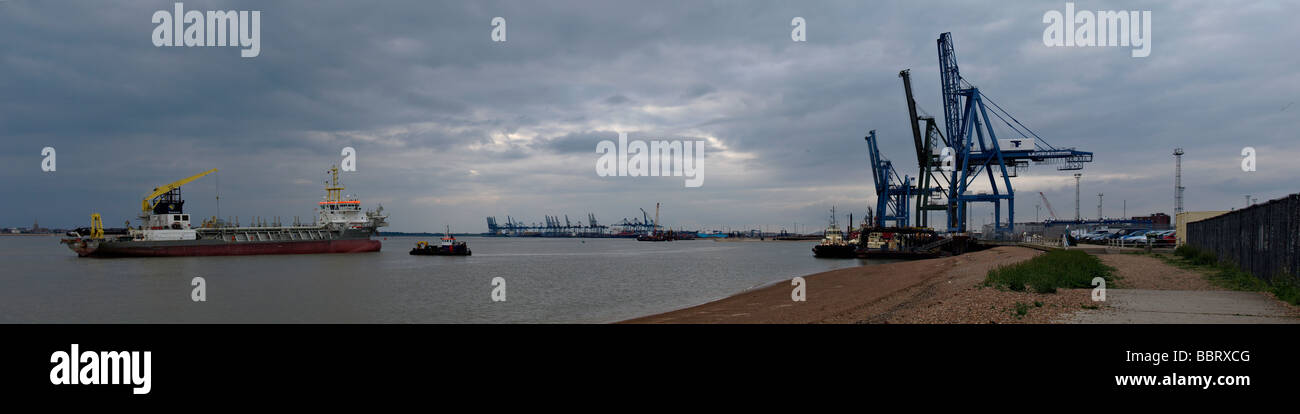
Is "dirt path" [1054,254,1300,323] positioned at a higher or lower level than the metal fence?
lower

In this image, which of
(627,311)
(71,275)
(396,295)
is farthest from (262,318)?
(71,275)

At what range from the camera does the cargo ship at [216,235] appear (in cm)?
6397

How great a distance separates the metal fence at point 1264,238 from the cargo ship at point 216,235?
259 feet

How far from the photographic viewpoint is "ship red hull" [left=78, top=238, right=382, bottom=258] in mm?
63344

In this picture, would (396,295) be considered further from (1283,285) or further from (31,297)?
(1283,285)

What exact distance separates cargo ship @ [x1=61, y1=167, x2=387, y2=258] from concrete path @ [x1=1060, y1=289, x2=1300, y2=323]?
3073 inches

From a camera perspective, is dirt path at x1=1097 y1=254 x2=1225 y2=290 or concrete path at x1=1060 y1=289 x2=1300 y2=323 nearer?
concrete path at x1=1060 y1=289 x2=1300 y2=323

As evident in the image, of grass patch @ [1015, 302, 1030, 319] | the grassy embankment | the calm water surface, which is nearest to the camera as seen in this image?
grass patch @ [1015, 302, 1030, 319]

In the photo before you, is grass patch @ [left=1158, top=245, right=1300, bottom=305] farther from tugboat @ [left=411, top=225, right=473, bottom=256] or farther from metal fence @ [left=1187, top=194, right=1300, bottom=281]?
tugboat @ [left=411, top=225, right=473, bottom=256]

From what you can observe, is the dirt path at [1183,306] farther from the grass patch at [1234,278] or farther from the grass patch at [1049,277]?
the grass patch at [1049,277]

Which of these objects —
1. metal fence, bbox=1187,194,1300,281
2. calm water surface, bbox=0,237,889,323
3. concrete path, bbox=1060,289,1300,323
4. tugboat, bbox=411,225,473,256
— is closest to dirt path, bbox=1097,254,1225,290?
metal fence, bbox=1187,194,1300,281

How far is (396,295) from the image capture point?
101ft

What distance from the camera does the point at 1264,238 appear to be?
15633 mm
